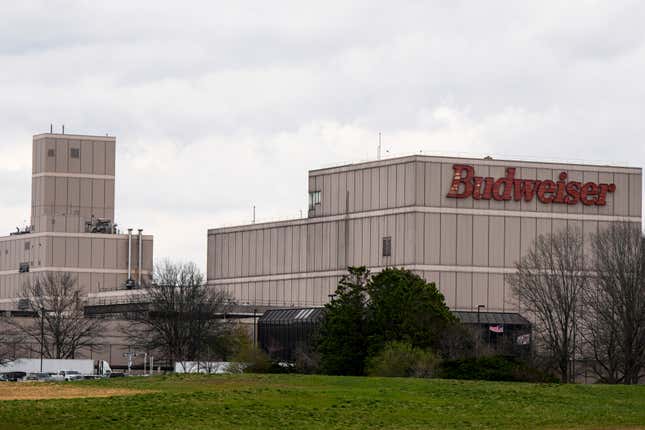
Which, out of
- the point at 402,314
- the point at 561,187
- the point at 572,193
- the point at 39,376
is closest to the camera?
the point at 402,314

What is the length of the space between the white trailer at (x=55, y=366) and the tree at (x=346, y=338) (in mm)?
39608

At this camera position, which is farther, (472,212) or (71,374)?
(472,212)

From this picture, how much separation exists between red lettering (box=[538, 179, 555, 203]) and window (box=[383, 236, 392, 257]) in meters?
16.1

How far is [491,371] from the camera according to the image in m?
107

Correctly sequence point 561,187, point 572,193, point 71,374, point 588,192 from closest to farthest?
point 71,374, point 561,187, point 572,193, point 588,192

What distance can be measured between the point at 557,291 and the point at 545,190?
131 feet

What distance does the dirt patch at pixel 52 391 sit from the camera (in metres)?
79.4

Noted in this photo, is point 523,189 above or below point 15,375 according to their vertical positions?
above

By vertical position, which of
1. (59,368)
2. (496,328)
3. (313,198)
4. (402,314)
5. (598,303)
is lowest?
(59,368)

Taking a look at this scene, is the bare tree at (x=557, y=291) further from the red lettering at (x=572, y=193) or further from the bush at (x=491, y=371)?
the red lettering at (x=572, y=193)

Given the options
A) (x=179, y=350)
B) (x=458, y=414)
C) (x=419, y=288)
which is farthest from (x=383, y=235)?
(x=458, y=414)

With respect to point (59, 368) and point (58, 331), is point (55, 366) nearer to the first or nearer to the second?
point (59, 368)

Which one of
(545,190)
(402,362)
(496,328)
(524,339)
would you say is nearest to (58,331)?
(496,328)

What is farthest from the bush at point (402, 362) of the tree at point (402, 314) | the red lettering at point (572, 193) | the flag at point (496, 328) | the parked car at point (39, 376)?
the red lettering at point (572, 193)
